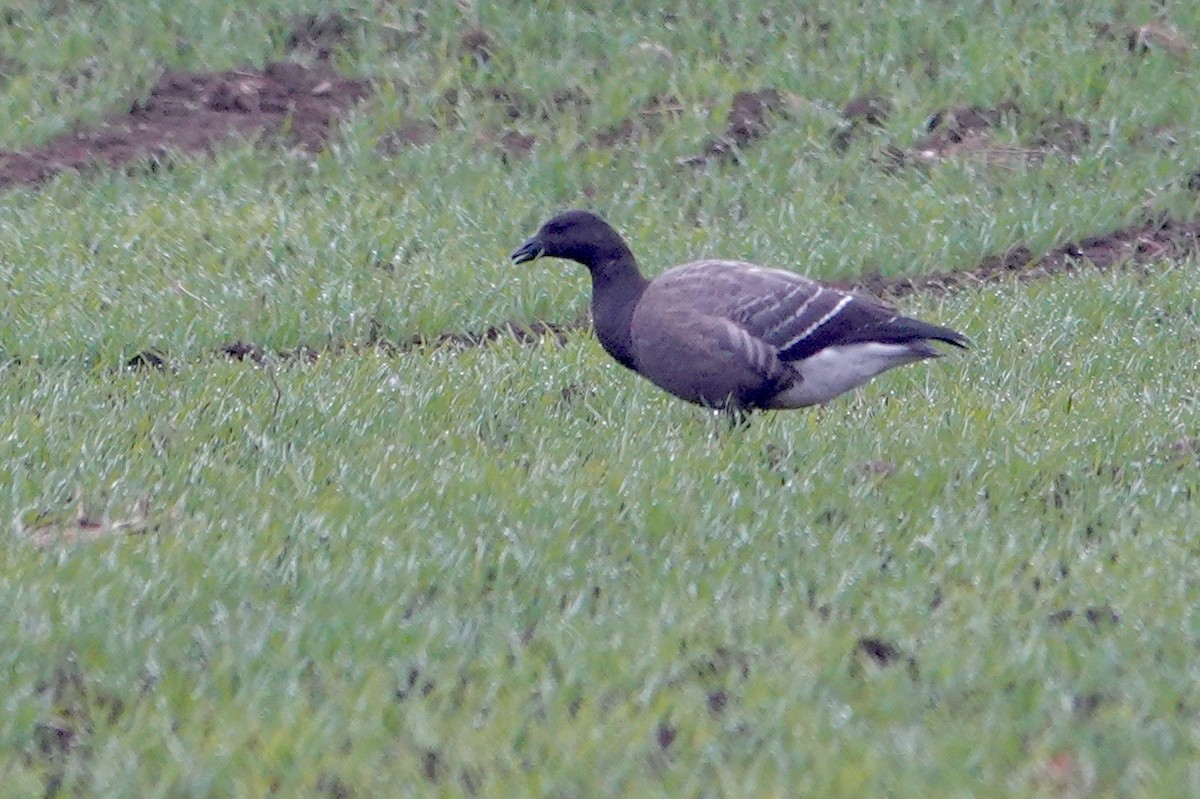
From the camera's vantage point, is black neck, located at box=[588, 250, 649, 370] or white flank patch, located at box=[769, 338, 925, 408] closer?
white flank patch, located at box=[769, 338, 925, 408]

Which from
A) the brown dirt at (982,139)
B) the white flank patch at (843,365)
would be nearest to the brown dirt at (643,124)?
the brown dirt at (982,139)

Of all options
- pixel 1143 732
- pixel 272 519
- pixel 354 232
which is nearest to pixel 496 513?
pixel 272 519

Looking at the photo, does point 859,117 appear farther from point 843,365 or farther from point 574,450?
point 574,450

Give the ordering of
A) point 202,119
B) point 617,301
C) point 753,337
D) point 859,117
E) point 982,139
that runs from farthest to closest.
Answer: point 859,117
point 202,119
point 982,139
point 617,301
point 753,337

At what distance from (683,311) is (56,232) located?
478cm

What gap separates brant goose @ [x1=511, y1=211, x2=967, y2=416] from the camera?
23.5ft

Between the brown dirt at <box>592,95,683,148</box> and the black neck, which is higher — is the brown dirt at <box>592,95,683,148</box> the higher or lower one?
the lower one

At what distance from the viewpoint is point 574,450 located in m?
6.80

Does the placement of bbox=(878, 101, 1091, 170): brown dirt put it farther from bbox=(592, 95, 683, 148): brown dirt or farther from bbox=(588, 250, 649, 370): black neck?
bbox=(588, 250, 649, 370): black neck

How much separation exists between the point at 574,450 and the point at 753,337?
0.91m

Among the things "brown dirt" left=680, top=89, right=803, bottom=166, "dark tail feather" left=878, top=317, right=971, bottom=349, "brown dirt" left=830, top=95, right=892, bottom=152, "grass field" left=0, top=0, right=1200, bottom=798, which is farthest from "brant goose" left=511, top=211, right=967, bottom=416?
"brown dirt" left=830, top=95, right=892, bottom=152

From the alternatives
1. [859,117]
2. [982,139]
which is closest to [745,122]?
[859,117]

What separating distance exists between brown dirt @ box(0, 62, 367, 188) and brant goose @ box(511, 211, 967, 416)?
18.2 feet

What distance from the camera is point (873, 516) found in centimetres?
603
